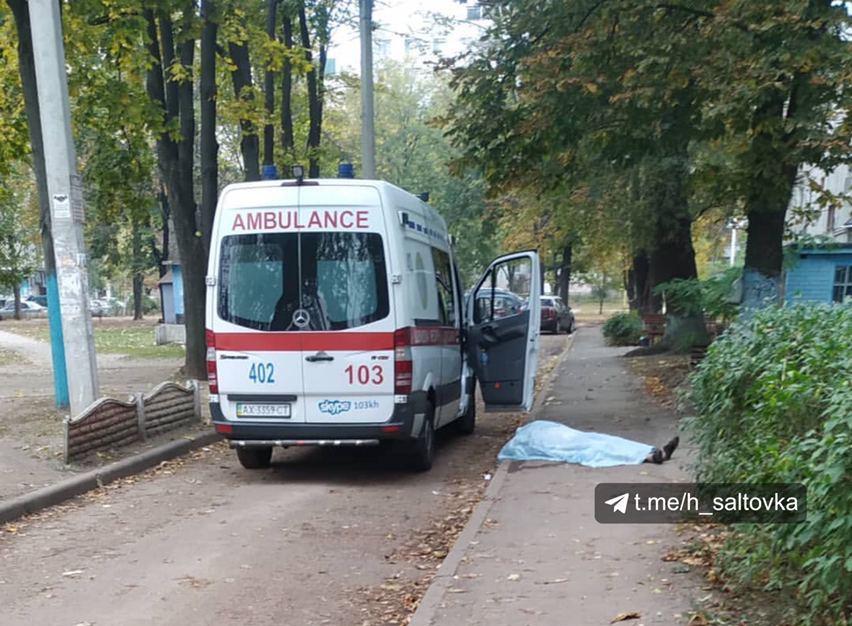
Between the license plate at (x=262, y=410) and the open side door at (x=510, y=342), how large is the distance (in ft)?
10.5

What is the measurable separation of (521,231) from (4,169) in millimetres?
20548

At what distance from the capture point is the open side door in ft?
33.1

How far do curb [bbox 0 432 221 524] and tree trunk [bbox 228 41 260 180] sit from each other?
647 cm

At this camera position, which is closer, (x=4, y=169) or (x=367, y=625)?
(x=367, y=625)

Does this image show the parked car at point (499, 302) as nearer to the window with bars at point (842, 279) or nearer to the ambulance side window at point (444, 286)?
the ambulance side window at point (444, 286)

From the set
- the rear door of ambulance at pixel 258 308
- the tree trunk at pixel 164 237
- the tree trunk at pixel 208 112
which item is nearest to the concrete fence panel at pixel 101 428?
the rear door of ambulance at pixel 258 308

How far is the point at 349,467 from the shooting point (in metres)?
9.24

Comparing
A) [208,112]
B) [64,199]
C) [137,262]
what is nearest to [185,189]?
[208,112]

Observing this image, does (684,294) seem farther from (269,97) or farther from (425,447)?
(269,97)

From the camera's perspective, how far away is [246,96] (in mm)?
15234

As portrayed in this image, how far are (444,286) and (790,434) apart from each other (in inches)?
245

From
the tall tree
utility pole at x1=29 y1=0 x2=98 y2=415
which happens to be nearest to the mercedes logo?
utility pole at x1=29 y1=0 x2=98 y2=415

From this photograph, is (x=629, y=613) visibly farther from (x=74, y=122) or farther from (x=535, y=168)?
(x=74, y=122)

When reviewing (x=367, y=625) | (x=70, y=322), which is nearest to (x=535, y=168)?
(x=70, y=322)
